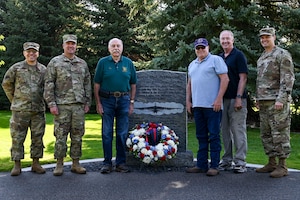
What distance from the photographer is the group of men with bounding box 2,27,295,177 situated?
492 cm

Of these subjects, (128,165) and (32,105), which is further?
(128,165)

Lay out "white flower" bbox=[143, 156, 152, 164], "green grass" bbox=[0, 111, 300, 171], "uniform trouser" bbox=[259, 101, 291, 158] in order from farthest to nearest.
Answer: "green grass" bbox=[0, 111, 300, 171] → "white flower" bbox=[143, 156, 152, 164] → "uniform trouser" bbox=[259, 101, 291, 158]

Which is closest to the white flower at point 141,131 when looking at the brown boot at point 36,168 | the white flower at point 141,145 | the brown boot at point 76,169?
the white flower at point 141,145

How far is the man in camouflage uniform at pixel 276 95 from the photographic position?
15.8 ft

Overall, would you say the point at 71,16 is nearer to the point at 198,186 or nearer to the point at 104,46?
the point at 104,46

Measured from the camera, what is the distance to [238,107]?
16.6 feet

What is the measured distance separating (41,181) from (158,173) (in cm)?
158

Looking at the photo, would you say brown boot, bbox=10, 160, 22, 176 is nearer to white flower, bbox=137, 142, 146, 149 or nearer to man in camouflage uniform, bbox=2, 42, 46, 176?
man in camouflage uniform, bbox=2, 42, 46, 176

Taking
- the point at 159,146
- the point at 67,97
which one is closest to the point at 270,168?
the point at 159,146

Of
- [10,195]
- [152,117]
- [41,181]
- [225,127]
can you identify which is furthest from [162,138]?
[10,195]

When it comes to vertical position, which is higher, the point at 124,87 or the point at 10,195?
the point at 124,87

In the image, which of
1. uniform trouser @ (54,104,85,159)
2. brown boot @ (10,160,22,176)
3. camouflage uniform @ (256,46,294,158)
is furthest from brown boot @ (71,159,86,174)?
camouflage uniform @ (256,46,294,158)

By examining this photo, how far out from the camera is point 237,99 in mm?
5043

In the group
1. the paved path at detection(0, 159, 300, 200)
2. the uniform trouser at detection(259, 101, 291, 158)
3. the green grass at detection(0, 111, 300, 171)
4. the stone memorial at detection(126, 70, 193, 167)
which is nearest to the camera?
the paved path at detection(0, 159, 300, 200)
